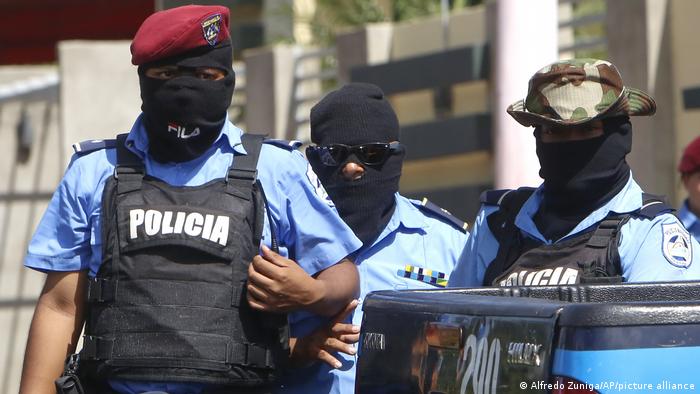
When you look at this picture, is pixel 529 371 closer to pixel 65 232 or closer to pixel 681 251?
pixel 681 251

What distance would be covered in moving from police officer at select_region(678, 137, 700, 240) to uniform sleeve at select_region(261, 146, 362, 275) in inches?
135

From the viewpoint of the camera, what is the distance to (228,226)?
3.83m

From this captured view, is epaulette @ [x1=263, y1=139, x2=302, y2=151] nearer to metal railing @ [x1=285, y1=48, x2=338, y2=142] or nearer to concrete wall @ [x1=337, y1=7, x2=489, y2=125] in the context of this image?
concrete wall @ [x1=337, y1=7, x2=489, y2=125]

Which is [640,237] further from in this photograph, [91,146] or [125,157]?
[91,146]

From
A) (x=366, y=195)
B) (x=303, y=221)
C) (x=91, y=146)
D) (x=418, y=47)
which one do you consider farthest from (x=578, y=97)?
(x=418, y=47)

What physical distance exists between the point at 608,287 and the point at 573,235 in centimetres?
41

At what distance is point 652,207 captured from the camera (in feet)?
13.0

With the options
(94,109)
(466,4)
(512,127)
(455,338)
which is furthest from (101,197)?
(466,4)

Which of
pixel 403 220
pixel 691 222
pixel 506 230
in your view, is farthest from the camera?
pixel 691 222

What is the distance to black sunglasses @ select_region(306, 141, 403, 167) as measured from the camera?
515 centimetres

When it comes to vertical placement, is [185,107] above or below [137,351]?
above

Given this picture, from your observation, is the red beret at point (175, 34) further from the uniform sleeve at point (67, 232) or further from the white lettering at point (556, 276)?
the white lettering at point (556, 276)

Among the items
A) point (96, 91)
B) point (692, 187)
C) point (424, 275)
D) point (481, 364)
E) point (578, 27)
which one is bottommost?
point (96, 91)

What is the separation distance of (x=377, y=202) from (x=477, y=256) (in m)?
0.78
